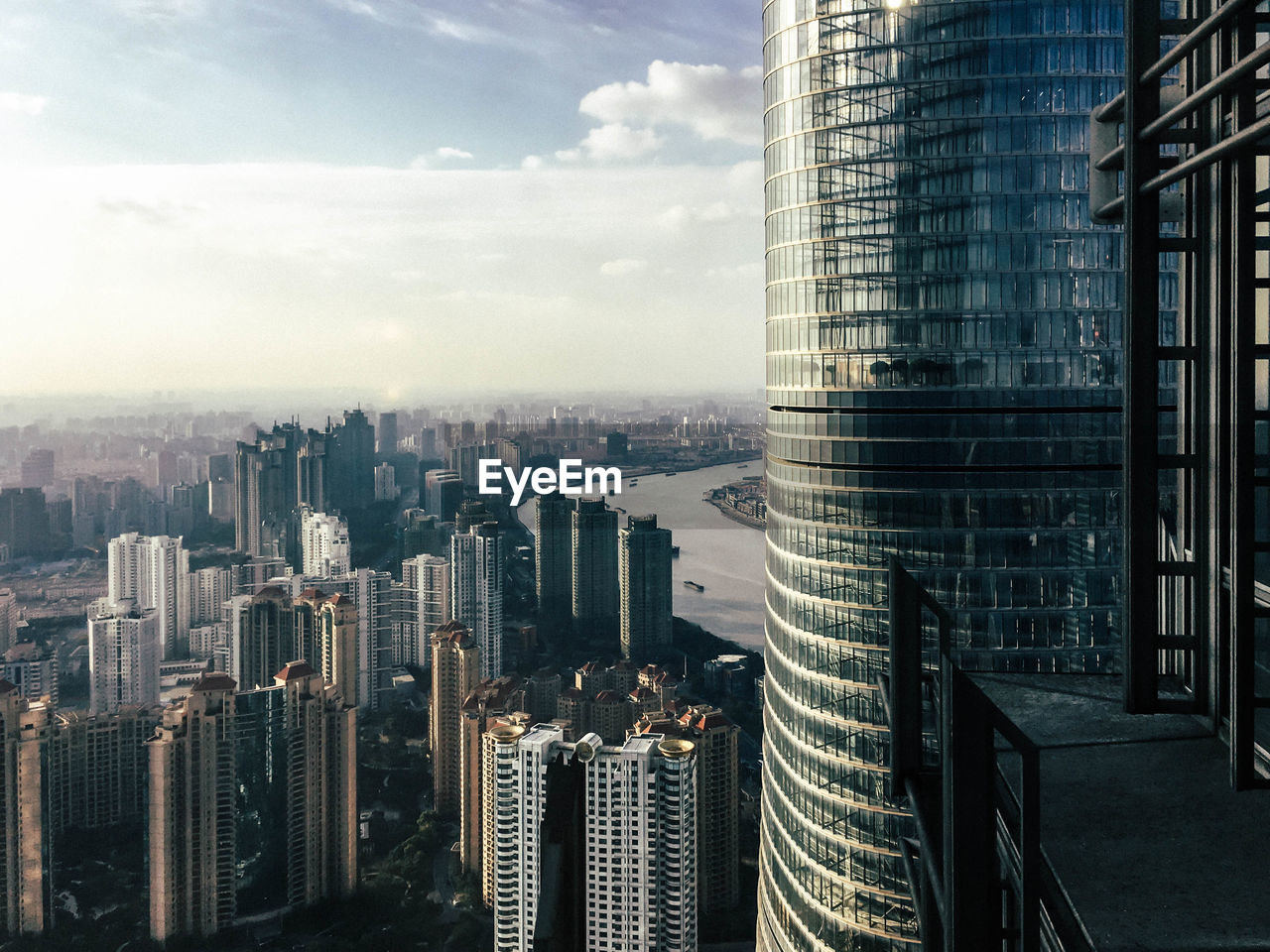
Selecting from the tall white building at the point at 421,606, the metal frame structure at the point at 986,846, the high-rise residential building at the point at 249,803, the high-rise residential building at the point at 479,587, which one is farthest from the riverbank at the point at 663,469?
the metal frame structure at the point at 986,846

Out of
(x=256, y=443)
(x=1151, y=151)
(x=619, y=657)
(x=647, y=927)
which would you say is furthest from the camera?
(x=256, y=443)

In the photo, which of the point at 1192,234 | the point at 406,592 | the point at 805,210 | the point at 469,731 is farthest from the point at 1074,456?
the point at 406,592

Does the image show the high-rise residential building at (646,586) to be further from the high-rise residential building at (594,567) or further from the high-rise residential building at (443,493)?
the high-rise residential building at (443,493)

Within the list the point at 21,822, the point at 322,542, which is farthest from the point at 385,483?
the point at 21,822

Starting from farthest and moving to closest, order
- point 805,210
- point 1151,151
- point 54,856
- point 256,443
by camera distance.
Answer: point 256,443, point 54,856, point 805,210, point 1151,151

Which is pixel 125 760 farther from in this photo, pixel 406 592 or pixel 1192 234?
pixel 1192 234

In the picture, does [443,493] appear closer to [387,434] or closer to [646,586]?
[387,434]

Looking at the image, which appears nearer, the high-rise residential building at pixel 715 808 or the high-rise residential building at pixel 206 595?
the high-rise residential building at pixel 715 808
